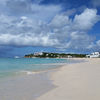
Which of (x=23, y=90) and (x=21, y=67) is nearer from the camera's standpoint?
(x=23, y=90)

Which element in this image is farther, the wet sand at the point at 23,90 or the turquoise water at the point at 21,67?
the turquoise water at the point at 21,67

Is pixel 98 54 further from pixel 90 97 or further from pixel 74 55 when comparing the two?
pixel 90 97

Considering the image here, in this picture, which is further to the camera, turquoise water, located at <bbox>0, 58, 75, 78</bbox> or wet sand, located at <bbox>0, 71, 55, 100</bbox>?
turquoise water, located at <bbox>0, 58, 75, 78</bbox>

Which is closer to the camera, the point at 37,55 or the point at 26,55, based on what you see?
the point at 37,55

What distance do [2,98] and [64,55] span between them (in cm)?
16233

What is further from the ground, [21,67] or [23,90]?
[23,90]

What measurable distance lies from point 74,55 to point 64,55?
11.2 m

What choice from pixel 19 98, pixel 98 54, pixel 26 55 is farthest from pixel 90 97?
pixel 26 55

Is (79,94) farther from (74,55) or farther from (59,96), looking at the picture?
(74,55)

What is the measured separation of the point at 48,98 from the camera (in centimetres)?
511

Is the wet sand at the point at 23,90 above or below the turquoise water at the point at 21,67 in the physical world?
above

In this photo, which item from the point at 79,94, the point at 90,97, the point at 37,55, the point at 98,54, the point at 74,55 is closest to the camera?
the point at 90,97

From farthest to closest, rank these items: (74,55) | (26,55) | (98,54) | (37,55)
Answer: (26,55), (37,55), (74,55), (98,54)

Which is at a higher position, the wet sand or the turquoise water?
the wet sand
